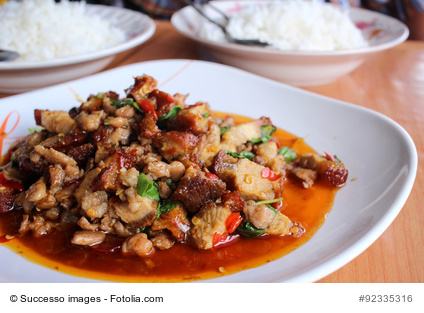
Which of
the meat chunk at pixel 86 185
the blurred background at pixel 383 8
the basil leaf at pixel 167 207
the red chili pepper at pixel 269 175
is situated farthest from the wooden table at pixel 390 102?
the meat chunk at pixel 86 185

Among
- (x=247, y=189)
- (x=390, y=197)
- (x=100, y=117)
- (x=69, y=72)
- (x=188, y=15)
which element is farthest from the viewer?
(x=188, y=15)

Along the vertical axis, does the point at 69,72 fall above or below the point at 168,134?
below

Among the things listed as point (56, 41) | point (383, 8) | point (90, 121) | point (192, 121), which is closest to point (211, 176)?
point (192, 121)

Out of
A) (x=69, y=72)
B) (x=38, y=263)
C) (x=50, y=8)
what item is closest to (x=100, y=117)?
(x=38, y=263)

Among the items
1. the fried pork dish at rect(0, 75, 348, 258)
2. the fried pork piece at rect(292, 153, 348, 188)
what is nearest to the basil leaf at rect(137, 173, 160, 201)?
the fried pork dish at rect(0, 75, 348, 258)

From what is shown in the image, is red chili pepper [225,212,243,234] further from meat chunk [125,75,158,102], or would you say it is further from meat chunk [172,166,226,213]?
meat chunk [125,75,158,102]
